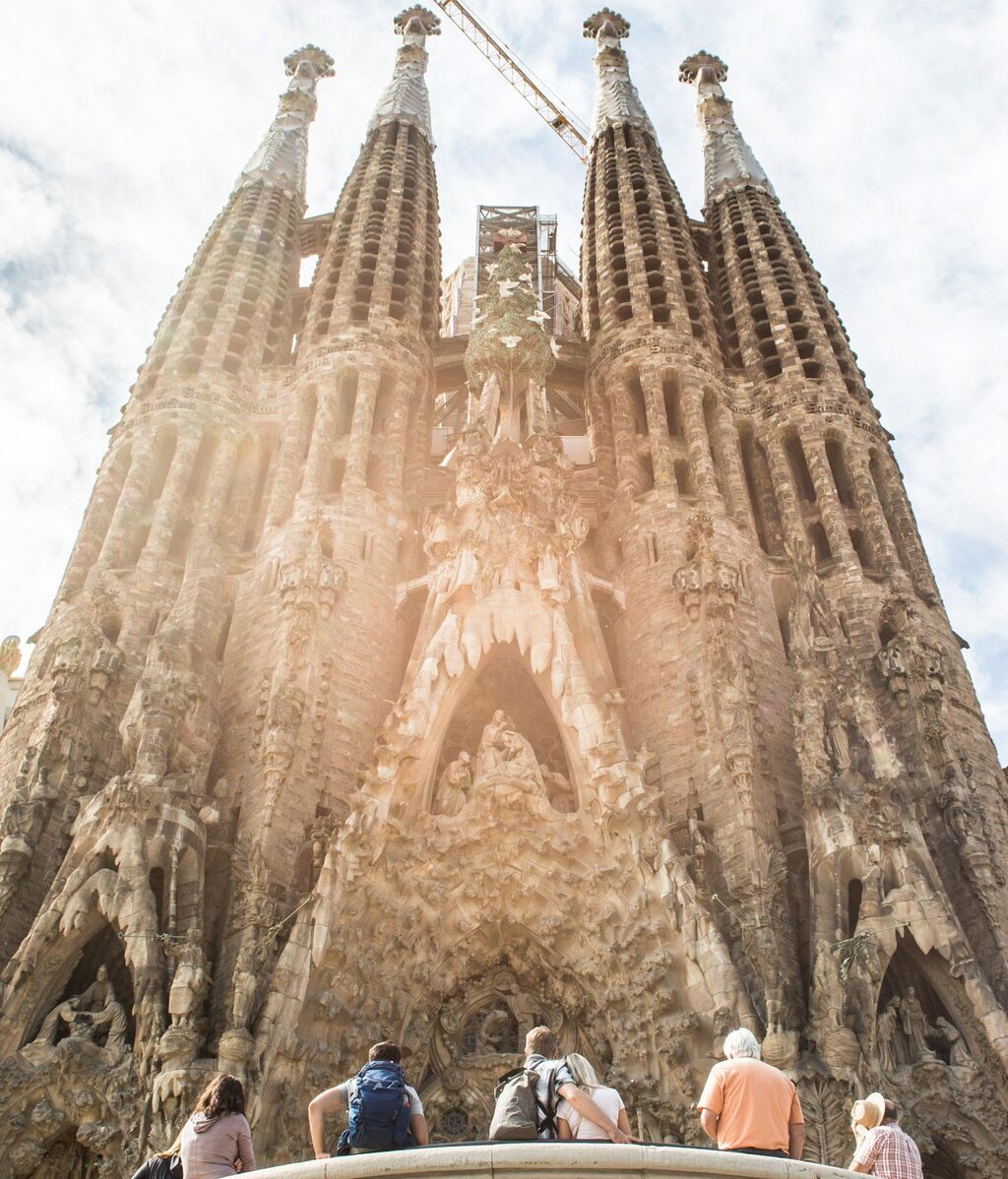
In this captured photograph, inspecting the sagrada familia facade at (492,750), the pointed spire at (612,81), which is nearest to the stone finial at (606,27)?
the pointed spire at (612,81)

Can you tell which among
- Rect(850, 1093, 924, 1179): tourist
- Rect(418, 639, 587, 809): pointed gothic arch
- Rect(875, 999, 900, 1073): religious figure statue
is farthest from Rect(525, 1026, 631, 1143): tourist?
Rect(418, 639, 587, 809): pointed gothic arch

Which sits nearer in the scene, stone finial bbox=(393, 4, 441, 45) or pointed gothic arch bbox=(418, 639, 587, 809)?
pointed gothic arch bbox=(418, 639, 587, 809)

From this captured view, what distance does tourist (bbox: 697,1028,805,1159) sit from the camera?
587 centimetres

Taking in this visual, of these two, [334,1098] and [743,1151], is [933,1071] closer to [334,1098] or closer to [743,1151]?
[743,1151]

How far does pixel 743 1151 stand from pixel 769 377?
65.9 ft

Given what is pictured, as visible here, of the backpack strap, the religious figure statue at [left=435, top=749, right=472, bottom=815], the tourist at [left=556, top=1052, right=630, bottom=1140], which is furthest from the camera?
the religious figure statue at [left=435, top=749, right=472, bottom=815]

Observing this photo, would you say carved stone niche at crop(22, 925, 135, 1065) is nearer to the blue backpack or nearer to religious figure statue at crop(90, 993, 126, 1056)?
religious figure statue at crop(90, 993, 126, 1056)

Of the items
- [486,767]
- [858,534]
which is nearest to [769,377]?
[858,534]

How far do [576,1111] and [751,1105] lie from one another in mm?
868

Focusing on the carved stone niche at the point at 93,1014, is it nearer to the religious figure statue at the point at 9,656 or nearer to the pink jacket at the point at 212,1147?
the pink jacket at the point at 212,1147

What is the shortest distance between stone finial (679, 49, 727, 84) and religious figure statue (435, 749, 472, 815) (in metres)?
27.2

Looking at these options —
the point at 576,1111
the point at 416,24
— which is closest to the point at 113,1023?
the point at 576,1111

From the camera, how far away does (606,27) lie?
38031mm

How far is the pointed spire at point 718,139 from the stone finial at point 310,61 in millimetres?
10861
